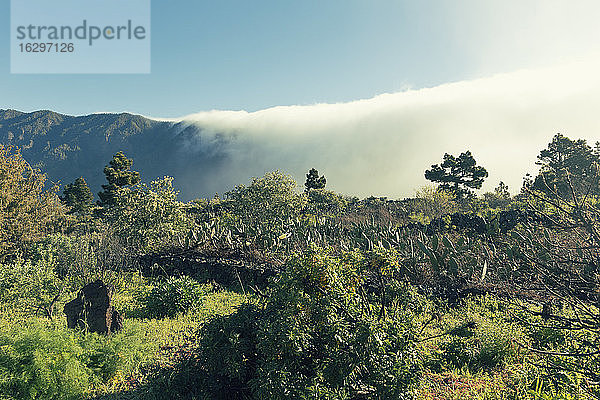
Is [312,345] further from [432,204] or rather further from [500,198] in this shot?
[500,198]

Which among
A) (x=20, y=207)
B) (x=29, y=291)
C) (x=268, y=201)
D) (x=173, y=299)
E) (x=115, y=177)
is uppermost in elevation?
(x=115, y=177)

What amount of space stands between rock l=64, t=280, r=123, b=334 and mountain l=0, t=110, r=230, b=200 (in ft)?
412

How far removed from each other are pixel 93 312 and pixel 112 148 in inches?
7730

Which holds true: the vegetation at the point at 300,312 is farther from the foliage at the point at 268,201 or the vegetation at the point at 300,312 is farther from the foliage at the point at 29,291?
the foliage at the point at 268,201

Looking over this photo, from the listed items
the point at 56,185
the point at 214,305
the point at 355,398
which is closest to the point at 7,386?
the point at 355,398

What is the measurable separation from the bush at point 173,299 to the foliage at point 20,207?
9.55 metres

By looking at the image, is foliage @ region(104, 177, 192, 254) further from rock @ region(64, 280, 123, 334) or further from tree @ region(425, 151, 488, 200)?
tree @ region(425, 151, 488, 200)

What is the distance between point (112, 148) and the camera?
573 ft

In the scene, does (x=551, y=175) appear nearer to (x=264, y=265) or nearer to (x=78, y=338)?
(x=264, y=265)

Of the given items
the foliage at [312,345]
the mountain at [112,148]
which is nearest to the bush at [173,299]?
the foliage at [312,345]

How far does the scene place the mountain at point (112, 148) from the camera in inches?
5768

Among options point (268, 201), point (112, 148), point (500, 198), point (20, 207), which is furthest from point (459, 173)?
point (112, 148)

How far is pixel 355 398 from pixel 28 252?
15130 millimetres

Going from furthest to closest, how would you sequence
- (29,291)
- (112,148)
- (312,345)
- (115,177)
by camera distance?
(112,148) → (115,177) → (29,291) → (312,345)
